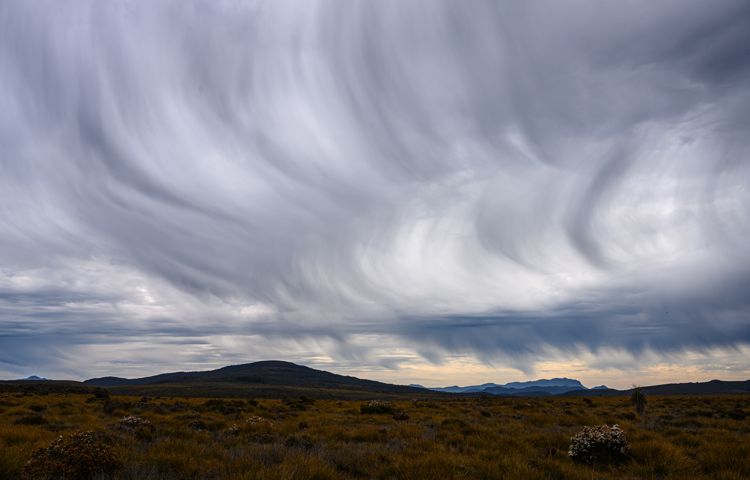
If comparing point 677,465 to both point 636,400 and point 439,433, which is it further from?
point 636,400

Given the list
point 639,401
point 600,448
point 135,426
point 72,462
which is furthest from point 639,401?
point 72,462

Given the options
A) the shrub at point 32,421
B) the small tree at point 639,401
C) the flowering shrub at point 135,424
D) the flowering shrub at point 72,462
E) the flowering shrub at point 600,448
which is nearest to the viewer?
the flowering shrub at point 72,462

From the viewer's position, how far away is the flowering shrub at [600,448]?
11.3 meters

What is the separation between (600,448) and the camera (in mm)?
11422

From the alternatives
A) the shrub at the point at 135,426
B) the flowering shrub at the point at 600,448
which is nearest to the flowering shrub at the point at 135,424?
the shrub at the point at 135,426

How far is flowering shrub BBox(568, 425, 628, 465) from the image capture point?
37.2 ft

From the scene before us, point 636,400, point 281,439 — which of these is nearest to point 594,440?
point 281,439

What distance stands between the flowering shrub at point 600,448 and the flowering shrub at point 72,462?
10.7 meters

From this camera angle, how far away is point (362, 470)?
10.4 m

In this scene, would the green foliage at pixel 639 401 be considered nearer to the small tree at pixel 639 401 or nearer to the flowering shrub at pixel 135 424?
the small tree at pixel 639 401

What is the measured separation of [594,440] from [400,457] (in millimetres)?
5028

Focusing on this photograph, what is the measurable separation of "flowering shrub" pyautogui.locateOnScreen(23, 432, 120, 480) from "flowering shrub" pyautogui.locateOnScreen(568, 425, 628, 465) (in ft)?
35.3

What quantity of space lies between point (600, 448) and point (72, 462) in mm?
11908

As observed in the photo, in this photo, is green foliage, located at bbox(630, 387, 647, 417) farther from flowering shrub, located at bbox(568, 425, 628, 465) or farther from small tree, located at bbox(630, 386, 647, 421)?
flowering shrub, located at bbox(568, 425, 628, 465)
